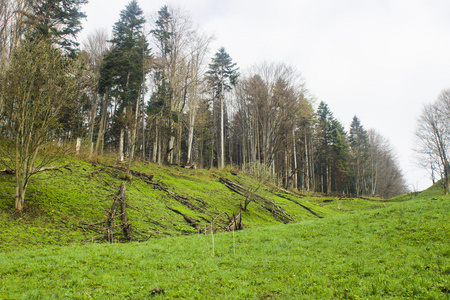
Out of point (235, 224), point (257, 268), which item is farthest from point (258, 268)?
point (235, 224)

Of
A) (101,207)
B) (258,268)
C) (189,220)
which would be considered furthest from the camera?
(189,220)

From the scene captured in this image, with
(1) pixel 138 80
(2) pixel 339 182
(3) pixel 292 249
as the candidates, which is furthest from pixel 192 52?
(2) pixel 339 182

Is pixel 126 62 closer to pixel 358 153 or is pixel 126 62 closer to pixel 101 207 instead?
pixel 101 207

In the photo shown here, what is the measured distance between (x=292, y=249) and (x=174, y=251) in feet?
12.4

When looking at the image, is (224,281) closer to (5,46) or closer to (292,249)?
(292,249)

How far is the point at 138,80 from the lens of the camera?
26.8 m

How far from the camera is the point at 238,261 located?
7.09m

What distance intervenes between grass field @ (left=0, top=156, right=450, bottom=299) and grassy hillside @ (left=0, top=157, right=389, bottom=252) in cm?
8

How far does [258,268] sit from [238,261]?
79cm

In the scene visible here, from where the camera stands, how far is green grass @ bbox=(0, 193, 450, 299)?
15.6 ft

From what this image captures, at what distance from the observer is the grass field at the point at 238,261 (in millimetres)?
4855

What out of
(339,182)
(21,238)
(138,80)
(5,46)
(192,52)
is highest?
(192,52)

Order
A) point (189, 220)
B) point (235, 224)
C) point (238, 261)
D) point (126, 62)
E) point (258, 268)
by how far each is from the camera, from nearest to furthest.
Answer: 1. point (258, 268)
2. point (238, 261)
3. point (235, 224)
4. point (189, 220)
5. point (126, 62)

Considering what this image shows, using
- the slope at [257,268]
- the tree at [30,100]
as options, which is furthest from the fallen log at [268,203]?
the tree at [30,100]
